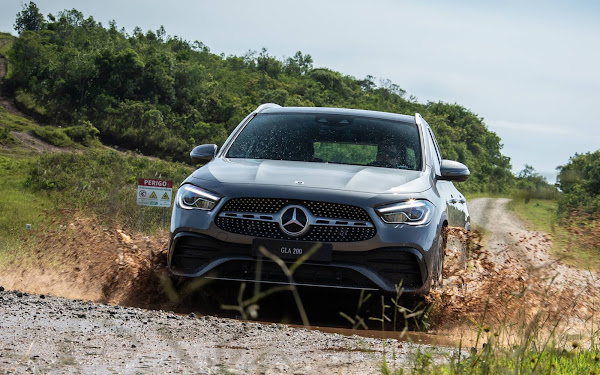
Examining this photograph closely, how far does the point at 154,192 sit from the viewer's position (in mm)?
23719

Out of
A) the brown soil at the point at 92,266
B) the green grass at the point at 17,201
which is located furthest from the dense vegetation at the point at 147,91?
the brown soil at the point at 92,266

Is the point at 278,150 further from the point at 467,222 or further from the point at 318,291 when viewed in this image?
the point at 467,222

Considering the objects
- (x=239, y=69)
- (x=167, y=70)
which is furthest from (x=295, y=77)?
(x=167, y=70)

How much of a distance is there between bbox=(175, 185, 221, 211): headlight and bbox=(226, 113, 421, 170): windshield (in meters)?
0.99

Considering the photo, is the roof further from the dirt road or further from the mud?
the mud

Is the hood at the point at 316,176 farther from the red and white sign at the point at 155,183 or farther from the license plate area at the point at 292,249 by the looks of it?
the red and white sign at the point at 155,183

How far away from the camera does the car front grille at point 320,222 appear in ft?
17.8

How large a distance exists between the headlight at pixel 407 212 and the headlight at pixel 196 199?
1.04 metres

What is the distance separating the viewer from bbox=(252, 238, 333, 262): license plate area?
5.35 metres

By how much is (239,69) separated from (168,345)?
386 feet

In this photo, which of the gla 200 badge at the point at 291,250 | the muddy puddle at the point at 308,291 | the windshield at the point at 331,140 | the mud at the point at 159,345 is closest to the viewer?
the mud at the point at 159,345

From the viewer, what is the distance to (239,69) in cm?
12038

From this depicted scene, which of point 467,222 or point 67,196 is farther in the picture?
point 67,196

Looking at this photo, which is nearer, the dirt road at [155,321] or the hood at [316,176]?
the dirt road at [155,321]
